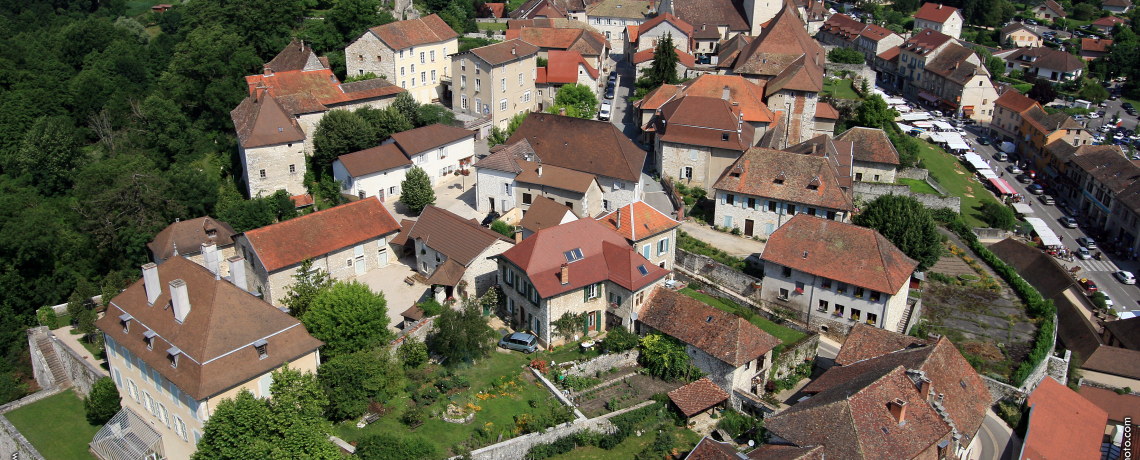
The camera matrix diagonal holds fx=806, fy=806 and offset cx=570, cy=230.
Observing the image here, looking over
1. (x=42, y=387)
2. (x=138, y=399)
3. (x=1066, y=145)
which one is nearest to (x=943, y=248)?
(x=1066, y=145)

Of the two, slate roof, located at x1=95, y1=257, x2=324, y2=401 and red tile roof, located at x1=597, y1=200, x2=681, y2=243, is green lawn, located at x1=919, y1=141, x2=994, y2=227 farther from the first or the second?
slate roof, located at x1=95, y1=257, x2=324, y2=401

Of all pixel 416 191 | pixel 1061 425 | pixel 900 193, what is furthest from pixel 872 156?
pixel 416 191

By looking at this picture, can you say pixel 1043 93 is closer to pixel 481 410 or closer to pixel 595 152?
pixel 595 152

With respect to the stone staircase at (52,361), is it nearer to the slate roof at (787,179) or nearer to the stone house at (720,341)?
the stone house at (720,341)

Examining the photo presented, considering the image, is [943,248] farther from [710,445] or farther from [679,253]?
[710,445]

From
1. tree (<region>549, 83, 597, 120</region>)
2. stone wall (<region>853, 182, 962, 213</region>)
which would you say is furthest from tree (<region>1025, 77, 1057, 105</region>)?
tree (<region>549, 83, 597, 120</region>)

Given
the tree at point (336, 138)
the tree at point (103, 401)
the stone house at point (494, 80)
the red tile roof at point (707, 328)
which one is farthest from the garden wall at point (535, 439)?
the stone house at point (494, 80)
